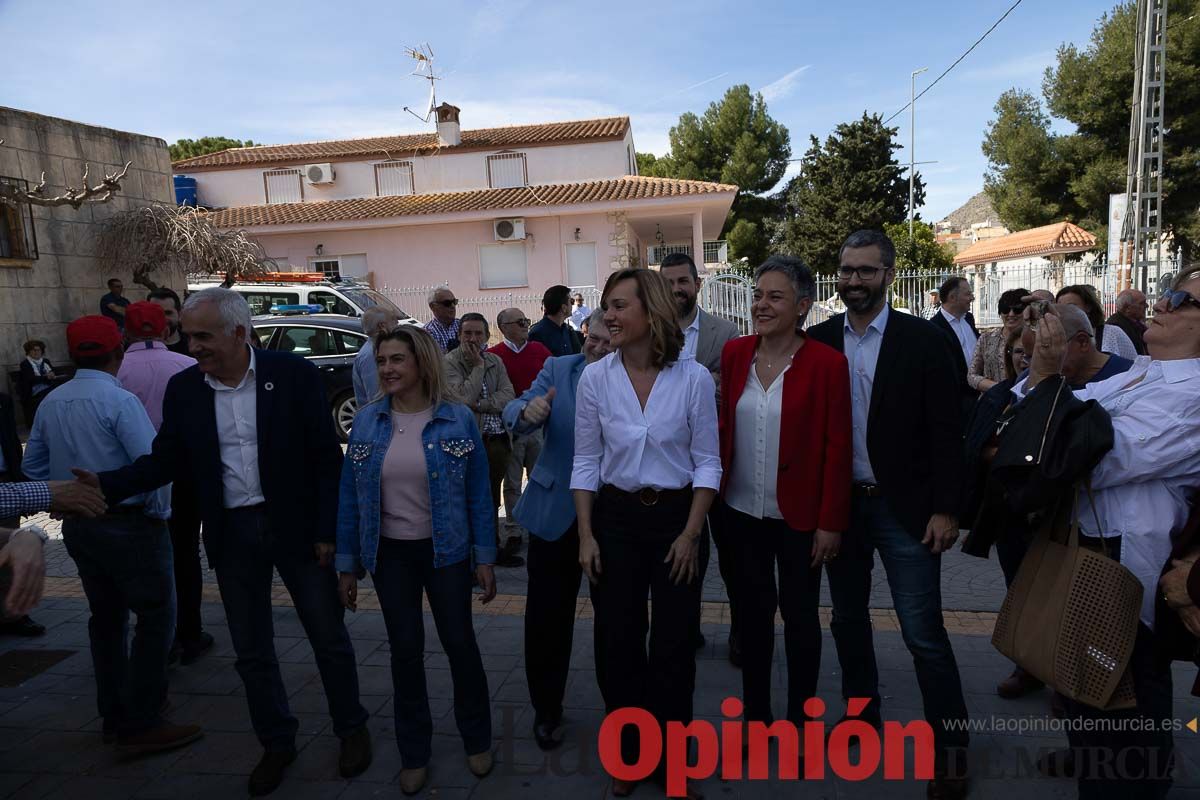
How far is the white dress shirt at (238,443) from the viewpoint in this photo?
289cm

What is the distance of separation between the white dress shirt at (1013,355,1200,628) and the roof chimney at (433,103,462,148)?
23929mm

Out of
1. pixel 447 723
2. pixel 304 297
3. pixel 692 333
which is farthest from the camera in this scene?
pixel 304 297

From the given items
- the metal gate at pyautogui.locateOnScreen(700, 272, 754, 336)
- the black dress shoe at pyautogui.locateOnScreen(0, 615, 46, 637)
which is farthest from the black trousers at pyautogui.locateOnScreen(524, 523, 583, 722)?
the metal gate at pyautogui.locateOnScreen(700, 272, 754, 336)

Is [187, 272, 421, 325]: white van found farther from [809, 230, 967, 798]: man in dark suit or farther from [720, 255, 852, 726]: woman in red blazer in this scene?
[809, 230, 967, 798]: man in dark suit

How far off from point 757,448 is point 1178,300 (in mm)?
1386

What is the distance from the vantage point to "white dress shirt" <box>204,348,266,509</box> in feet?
9.47

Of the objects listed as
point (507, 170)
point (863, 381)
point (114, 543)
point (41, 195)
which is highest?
point (507, 170)

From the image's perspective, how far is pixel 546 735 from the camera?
10.3 ft

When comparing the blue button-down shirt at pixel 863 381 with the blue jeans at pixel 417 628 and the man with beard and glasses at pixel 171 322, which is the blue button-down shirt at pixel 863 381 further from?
the man with beard and glasses at pixel 171 322

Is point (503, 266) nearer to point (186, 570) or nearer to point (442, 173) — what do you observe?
point (442, 173)

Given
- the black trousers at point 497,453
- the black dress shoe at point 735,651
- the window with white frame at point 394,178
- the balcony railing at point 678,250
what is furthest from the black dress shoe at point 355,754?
the window with white frame at point 394,178

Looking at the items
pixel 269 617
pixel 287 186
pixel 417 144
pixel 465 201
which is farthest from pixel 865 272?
pixel 287 186

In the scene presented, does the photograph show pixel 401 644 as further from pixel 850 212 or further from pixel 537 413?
pixel 850 212

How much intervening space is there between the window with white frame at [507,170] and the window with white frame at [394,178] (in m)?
2.60
